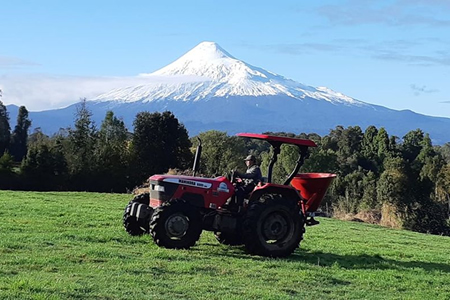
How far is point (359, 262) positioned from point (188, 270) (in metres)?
4.49

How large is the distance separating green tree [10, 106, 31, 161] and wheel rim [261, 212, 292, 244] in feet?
229

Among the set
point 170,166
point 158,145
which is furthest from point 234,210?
point 158,145

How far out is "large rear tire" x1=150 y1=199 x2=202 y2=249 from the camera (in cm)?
1304

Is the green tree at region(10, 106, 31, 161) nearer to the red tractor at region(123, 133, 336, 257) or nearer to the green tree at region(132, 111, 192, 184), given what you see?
the green tree at region(132, 111, 192, 184)

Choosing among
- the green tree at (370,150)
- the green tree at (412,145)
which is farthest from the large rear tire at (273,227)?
the green tree at (412,145)

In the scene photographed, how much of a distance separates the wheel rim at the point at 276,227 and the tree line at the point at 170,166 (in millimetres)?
32347

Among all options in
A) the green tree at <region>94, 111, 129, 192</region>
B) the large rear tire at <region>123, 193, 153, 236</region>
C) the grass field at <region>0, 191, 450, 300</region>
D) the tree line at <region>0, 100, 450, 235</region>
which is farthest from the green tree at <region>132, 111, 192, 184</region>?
the large rear tire at <region>123, 193, 153, 236</region>

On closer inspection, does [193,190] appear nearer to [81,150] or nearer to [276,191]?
[276,191]

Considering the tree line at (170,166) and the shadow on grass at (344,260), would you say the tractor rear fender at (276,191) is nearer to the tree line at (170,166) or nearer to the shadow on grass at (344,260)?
the shadow on grass at (344,260)

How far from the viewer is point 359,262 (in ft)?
44.8

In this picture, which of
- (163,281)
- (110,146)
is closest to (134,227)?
(163,281)

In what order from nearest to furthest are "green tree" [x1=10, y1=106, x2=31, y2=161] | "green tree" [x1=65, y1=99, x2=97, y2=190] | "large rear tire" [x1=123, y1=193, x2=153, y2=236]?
"large rear tire" [x1=123, y1=193, x2=153, y2=236], "green tree" [x1=65, y1=99, x2=97, y2=190], "green tree" [x1=10, y1=106, x2=31, y2=161]

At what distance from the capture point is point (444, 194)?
208 ft

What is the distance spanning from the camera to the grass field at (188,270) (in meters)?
9.12
